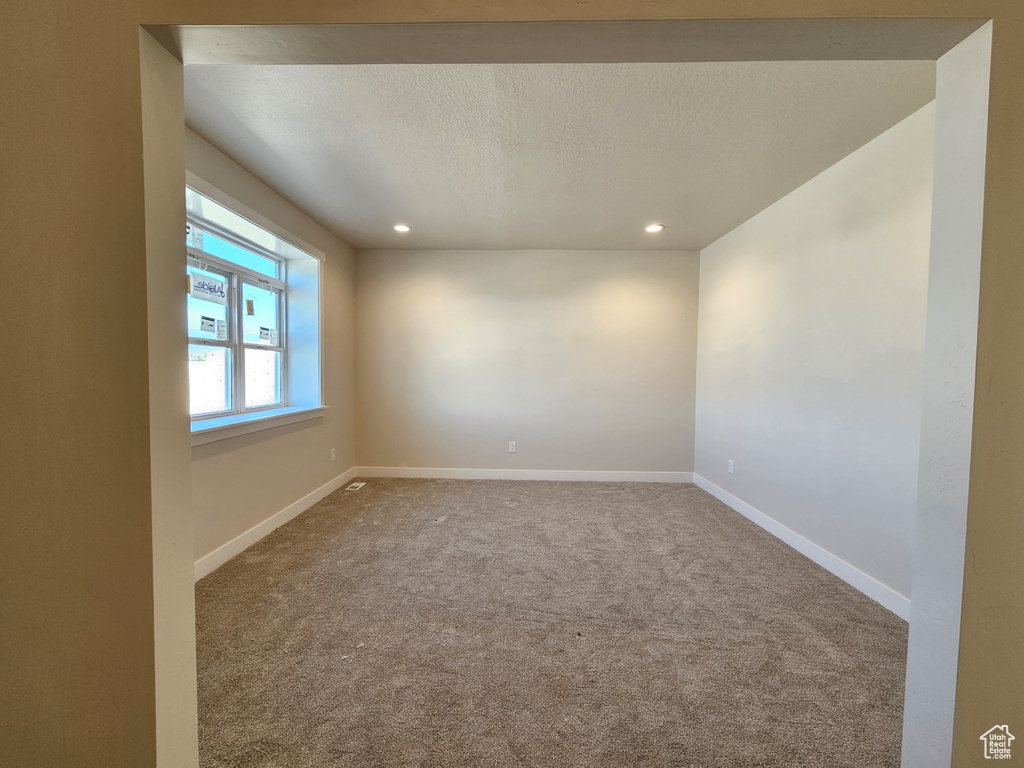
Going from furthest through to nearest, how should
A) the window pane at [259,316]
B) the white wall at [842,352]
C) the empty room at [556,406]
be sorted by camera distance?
the window pane at [259,316]
the white wall at [842,352]
the empty room at [556,406]

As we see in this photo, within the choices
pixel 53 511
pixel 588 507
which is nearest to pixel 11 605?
pixel 53 511

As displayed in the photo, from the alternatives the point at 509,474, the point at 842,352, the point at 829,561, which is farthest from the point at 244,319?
the point at 829,561

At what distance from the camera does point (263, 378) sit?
9.97 ft

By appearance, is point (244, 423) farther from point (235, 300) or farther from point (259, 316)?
point (259, 316)

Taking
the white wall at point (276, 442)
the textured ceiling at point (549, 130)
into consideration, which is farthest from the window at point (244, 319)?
the textured ceiling at point (549, 130)

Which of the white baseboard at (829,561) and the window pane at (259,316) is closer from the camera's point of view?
the white baseboard at (829,561)

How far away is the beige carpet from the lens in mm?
1172

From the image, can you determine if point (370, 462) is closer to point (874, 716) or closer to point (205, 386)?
point (205, 386)

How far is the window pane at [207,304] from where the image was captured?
232cm

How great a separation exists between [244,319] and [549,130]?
2.54 metres

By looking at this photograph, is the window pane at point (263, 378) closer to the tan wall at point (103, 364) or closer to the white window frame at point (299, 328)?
the white window frame at point (299, 328)

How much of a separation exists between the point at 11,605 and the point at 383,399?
3284 mm

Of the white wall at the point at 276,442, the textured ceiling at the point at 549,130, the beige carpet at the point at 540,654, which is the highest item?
the textured ceiling at the point at 549,130

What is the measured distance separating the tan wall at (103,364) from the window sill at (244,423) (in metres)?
1.34
